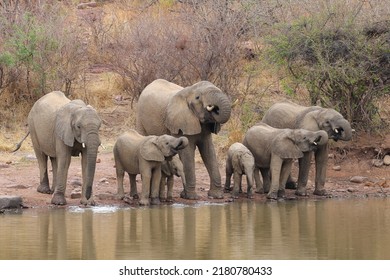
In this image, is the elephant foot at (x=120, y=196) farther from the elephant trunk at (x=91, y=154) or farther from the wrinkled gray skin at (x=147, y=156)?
the elephant trunk at (x=91, y=154)

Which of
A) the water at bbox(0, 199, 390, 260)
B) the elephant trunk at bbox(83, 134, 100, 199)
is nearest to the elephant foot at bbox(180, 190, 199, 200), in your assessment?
the water at bbox(0, 199, 390, 260)

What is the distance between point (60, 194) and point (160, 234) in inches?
127

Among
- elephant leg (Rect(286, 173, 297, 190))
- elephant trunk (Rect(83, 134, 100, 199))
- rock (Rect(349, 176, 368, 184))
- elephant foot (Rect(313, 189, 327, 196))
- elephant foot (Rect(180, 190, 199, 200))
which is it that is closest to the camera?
elephant trunk (Rect(83, 134, 100, 199))

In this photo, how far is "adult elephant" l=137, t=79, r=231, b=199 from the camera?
1947 cm

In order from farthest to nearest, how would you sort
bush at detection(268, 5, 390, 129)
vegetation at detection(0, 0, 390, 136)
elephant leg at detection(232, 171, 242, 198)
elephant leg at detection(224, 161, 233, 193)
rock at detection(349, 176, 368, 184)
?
1. vegetation at detection(0, 0, 390, 136)
2. bush at detection(268, 5, 390, 129)
3. rock at detection(349, 176, 368, 184)
4. elephant leg at detection(224, 161, 233, 193)
5. elephant leg at detection(232, 171, 242, 198)

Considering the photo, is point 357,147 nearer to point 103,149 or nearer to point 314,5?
point 314,5

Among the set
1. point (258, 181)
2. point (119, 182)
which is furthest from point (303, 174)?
point (119, 182)

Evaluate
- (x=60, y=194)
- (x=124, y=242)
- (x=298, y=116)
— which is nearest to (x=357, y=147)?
(x=298, y=116)

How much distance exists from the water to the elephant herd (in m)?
0.66

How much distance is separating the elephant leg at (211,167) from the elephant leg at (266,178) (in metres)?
1.04

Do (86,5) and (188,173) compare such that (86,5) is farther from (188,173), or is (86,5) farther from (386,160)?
(188,173)

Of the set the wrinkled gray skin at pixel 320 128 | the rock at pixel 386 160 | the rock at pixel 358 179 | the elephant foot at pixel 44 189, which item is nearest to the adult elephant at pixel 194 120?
the wrinkled gray skin at pixel 320 128

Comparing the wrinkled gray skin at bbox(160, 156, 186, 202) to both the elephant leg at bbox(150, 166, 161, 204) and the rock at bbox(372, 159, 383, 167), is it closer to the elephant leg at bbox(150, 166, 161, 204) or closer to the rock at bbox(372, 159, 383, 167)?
the elephant leg at bbox(150, 166, 161, 204)

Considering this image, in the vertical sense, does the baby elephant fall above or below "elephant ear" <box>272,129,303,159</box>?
below
